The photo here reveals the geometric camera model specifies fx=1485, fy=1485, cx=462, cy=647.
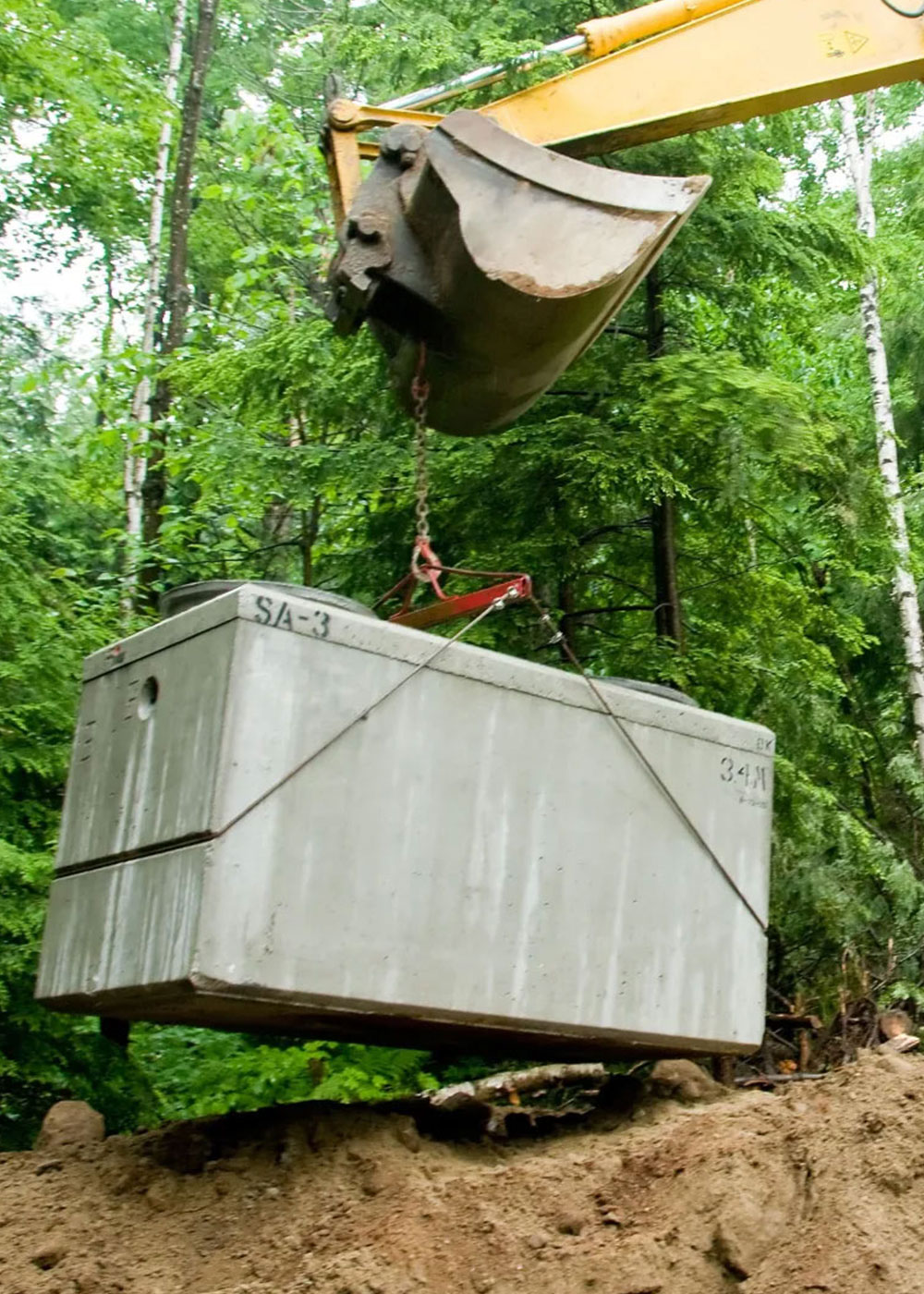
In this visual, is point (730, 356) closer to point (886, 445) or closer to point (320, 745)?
point (320, 745)

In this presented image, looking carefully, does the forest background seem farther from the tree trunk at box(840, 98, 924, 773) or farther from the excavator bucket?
the excavator bucket

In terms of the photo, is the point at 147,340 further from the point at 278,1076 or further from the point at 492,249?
the point at 492,249

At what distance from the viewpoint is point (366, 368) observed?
855 cm

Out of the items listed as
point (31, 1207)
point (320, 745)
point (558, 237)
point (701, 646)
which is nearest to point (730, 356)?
point (701, 646)

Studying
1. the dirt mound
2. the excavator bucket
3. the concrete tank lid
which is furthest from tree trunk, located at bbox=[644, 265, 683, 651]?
the concrete tank lid

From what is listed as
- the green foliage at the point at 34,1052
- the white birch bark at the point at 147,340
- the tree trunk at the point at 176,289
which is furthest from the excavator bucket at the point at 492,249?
the tree trunk at the point at 176,289

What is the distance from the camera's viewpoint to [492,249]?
450 cm

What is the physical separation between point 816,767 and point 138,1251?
6886 mm

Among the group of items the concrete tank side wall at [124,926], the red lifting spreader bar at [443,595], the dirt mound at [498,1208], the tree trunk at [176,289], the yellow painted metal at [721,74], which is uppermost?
the tree trunk at [176,289]

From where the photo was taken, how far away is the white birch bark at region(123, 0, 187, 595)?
1145 centimetres

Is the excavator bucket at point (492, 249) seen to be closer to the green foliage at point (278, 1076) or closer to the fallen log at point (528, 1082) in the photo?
the fallen log at point (528, 1082)

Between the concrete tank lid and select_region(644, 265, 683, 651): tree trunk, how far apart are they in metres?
4.12

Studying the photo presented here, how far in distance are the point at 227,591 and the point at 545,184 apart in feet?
5.23

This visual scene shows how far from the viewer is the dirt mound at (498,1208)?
3.94m
